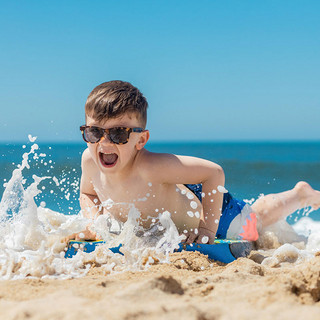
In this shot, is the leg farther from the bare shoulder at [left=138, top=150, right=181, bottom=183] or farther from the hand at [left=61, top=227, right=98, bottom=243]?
the hand at [left=61, top=227, right=98, bottom=243]

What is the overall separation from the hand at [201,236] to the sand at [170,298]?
1275 mm

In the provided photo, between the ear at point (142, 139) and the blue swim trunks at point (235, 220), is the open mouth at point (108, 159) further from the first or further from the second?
the blue swim trunks at point (235, 220)

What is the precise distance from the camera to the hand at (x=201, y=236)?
3.23 m

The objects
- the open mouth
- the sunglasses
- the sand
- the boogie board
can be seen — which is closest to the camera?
the sand

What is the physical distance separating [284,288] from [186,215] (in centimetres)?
194

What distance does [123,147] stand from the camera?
3221 mm

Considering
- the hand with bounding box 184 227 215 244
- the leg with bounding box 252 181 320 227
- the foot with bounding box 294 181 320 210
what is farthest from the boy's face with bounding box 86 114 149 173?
the foot with bounding box 294 181 320 210

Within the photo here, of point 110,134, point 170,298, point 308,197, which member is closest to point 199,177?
point 110,134

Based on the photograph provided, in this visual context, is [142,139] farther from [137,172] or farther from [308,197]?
[308,197]

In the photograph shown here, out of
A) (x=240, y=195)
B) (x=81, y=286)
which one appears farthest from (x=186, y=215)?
(x=240, y=195)

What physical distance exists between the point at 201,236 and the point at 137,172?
2.30 ft

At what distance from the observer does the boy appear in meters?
3.19

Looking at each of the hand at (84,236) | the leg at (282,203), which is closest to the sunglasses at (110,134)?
the hand at (84,236)

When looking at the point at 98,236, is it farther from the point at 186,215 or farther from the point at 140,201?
the point at 186,215
